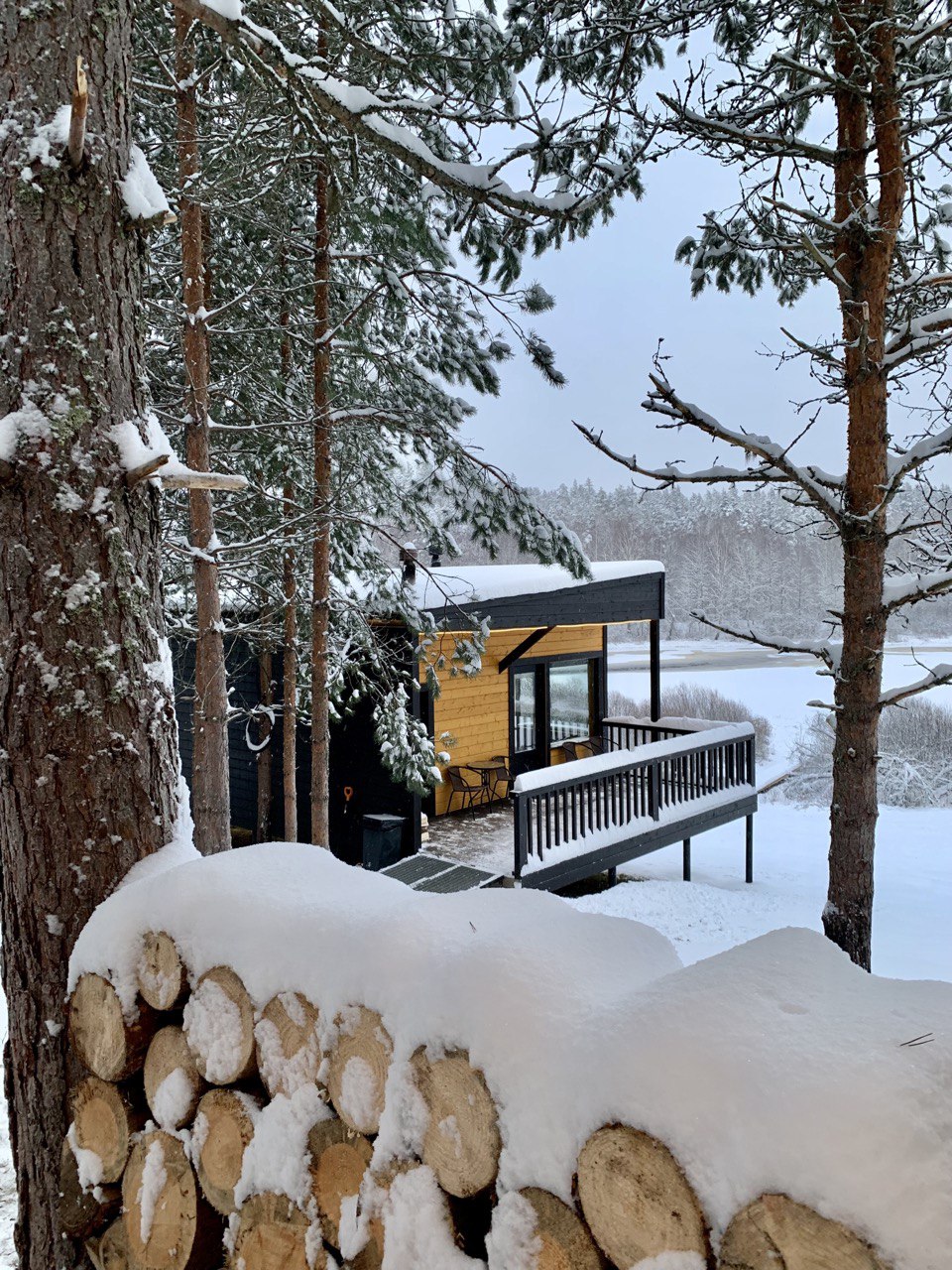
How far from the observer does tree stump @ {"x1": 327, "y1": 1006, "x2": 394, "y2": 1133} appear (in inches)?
51.5

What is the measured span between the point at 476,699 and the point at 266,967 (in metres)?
9.38

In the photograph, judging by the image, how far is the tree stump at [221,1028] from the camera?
4.99 ft

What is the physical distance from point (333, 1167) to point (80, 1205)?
82cm

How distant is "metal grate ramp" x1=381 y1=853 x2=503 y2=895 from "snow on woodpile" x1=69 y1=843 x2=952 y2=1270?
18.3 ft

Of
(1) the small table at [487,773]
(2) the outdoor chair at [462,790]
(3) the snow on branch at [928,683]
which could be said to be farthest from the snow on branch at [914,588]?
(2) the outdoor chair at [462,790]

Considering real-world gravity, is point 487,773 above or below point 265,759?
below

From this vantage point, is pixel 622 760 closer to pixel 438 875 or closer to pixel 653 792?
pixel 653 792

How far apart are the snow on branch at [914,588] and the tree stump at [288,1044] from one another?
12.4ft

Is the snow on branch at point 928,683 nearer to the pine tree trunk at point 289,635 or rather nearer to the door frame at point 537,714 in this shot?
the pine tree trunk at point 289,635

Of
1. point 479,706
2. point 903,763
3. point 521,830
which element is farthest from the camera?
point 903,763

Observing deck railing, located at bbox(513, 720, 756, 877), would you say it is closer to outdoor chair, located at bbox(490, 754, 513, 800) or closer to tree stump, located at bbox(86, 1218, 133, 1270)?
outdoor chair, located at bbox(490, 754, 513, 800)

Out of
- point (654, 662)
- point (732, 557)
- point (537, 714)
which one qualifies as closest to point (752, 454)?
point (654, 662)

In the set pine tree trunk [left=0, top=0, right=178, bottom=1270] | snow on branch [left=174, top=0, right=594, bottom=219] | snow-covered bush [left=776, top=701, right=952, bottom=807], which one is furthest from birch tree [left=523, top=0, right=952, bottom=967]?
snow-covered bush [left=776, top=701, right=952, bottom=807]

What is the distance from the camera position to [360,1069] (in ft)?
4.37
